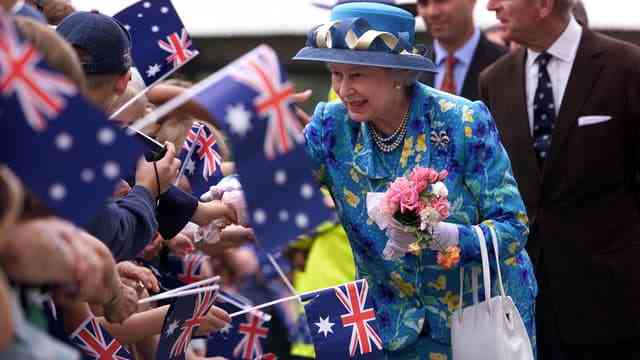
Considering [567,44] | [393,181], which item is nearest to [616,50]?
[567,44]

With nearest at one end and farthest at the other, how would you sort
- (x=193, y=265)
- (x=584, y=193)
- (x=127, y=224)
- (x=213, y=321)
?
1. (x=127, y=224)
2. (x=213, y=321)
3. (x=193, y=265)
4. (x=584, y=193)

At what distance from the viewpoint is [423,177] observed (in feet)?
16.0

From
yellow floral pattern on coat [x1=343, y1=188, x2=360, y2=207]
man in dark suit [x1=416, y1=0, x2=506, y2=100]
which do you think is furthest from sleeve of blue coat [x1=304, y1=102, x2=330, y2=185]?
man in dark suit [x1=416, y1=0, x2=506, y2=100]

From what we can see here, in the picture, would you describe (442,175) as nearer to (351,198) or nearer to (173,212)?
(351,198)

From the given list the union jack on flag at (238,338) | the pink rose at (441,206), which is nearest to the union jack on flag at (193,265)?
the union jack on flag at (238,338)

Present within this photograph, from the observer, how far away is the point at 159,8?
5.56 m

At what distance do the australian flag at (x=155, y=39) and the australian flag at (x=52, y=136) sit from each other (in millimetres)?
2289

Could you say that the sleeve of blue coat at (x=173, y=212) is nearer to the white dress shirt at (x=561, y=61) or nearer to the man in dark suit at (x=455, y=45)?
the white dress shirt at (x=561, y=61)

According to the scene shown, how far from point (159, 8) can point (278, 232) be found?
214cm

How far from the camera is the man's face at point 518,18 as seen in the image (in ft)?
23.7

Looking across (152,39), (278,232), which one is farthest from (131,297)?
(152,39)

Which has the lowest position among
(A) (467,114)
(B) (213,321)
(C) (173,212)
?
(B) (213,321)

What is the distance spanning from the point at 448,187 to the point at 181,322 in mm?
1060

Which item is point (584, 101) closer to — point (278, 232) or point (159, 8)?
point (159, 8)
